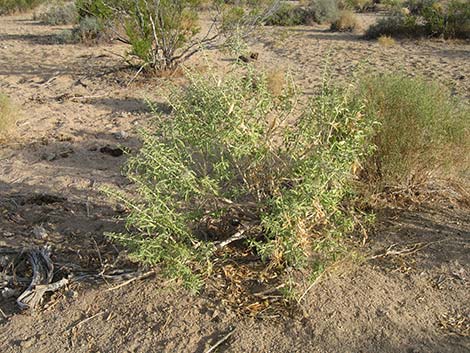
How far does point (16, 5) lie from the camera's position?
19172 millimetres

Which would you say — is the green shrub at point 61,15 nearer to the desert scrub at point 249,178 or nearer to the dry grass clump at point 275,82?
the dry grass clump at point 275,82

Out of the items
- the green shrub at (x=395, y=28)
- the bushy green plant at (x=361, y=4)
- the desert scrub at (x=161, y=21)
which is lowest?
the bushy green plant at (x=361, y=4)

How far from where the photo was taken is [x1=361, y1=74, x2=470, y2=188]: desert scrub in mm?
3854

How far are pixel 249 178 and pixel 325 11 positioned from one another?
46.0ft

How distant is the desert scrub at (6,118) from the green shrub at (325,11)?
11427 millimetres

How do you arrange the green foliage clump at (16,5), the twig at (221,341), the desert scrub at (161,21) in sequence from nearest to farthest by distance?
the twig at (221,341) < the desert scrub at (161,21) < the green foliage clump at (16,5)

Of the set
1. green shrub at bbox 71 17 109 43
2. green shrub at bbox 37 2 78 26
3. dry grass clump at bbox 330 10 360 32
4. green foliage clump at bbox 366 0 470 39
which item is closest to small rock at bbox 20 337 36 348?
green shrub at bbox 71 17 109 43

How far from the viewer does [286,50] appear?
11766mm

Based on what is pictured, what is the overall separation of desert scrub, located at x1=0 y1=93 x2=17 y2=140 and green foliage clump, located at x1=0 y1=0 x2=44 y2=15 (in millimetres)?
14205

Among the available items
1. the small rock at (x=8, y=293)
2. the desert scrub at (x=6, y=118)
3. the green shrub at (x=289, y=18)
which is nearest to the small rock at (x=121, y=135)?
the desert scrub at (x=6, y=118)

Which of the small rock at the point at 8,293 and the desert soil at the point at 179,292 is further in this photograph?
the small rock at the point at 8,293

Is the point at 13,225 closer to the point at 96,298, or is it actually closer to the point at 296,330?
the point at 96,298

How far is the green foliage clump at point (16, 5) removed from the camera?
62.0 ft

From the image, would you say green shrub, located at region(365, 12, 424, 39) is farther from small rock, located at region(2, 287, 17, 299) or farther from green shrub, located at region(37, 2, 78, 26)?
small rock, located at region(2, 287, 17, 299)
